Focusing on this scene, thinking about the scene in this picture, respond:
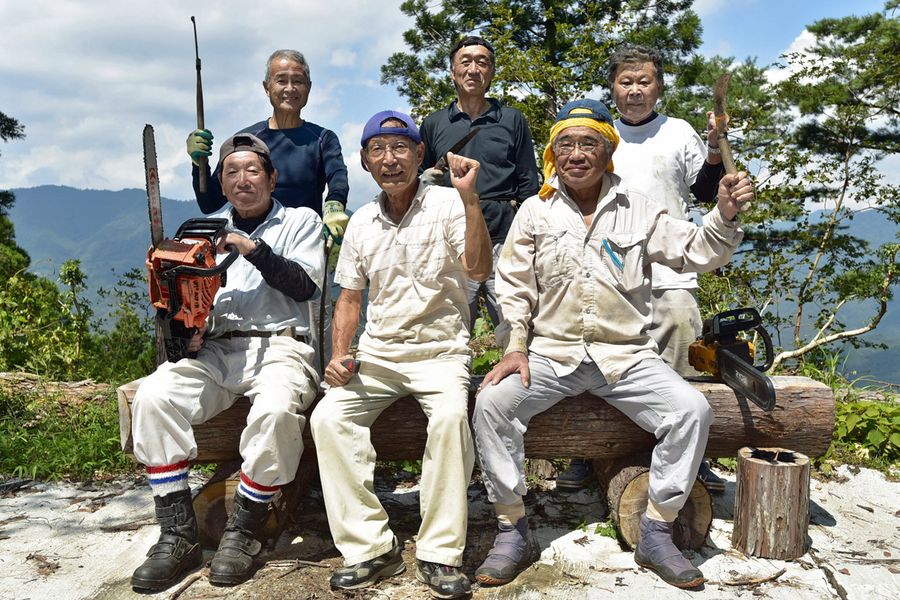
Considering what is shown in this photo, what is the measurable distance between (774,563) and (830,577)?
25 centimetres

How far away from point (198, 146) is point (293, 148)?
0.54 metres

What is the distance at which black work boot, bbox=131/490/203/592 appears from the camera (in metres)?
3.30

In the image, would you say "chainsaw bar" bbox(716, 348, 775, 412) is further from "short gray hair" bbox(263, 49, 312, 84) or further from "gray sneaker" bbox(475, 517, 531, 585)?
"short gray hair" bbox(263, 49, 312, 84)

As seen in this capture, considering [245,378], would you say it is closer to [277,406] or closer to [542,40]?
[277,406]

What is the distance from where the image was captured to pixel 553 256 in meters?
3.52

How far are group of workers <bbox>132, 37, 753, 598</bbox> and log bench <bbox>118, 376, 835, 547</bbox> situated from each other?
0.66ft

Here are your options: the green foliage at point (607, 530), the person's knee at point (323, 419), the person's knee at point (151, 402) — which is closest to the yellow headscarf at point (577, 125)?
the person's knee at point (323, 419)

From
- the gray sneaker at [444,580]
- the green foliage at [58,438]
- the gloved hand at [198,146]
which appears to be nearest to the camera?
the gray sneaker at [444,580]

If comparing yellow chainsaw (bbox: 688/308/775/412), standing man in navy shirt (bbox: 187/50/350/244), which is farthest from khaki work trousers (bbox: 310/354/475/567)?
yellow chainsaw (bbox: 688/308/775/412)

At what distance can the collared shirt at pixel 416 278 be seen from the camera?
3.50 metres

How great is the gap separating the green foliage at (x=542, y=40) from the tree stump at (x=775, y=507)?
6.59m

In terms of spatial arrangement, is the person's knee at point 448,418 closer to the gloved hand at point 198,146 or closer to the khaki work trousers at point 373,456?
the khaki work trousers at point 373,456

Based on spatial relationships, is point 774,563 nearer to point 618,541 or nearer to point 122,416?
point 618,541

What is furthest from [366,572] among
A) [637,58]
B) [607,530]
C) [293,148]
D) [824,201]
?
[824,201]
